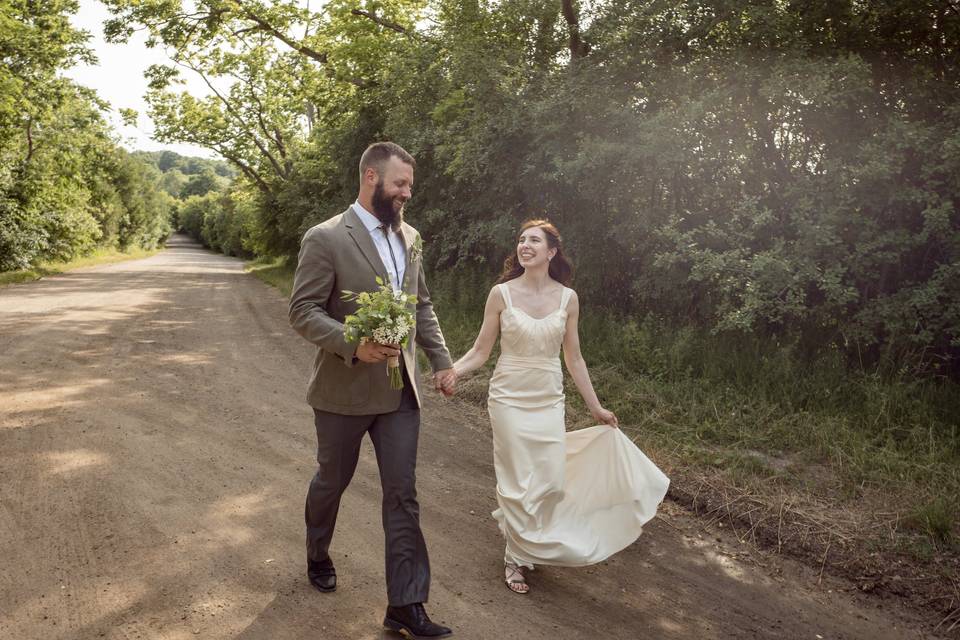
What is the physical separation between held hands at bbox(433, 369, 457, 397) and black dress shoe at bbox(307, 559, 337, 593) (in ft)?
3.95

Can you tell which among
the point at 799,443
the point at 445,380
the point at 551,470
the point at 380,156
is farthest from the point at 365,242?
the point at 799,443

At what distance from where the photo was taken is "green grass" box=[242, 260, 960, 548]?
18.5 ft

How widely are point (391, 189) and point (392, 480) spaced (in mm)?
1511

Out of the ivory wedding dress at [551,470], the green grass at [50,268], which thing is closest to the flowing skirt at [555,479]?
the ivory wedding dress at [551,470]

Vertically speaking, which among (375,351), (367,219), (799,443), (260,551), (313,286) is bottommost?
(260,551)

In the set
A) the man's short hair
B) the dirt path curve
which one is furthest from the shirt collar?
the dirt path curve

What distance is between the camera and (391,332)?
3312 mm

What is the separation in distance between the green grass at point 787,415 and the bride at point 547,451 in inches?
70.1

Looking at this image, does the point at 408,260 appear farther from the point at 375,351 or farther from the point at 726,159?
the point at 726,159

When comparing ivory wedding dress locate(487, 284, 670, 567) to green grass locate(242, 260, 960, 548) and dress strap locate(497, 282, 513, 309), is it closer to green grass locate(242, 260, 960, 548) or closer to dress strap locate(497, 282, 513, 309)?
dress strap locate(497, 282, 513, 309)

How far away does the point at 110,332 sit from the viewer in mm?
12406

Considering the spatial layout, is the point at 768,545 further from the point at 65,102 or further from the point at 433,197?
the point at 65,102

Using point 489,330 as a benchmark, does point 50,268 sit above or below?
below

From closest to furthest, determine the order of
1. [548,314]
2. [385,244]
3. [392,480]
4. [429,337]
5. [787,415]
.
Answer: [392,480], [385,244], [429,337], [548,314], [787,415]
